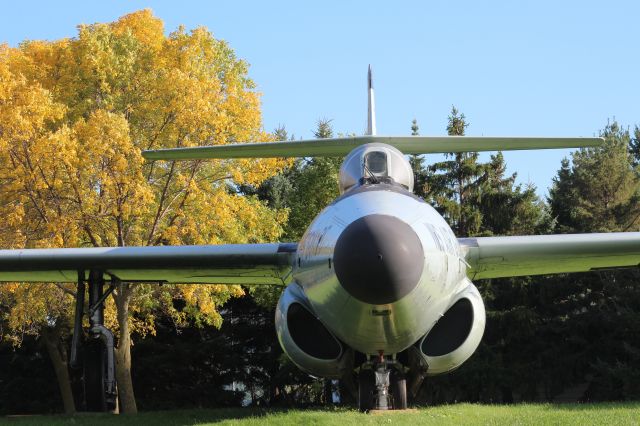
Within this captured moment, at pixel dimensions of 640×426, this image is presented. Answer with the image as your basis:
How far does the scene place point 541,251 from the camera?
11.2m

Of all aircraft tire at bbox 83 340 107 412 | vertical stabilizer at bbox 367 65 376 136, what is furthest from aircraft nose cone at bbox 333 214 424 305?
vertical stabilizer at bbox 367 65 376 136

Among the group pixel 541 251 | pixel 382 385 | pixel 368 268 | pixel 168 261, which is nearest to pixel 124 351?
pixel 168 261

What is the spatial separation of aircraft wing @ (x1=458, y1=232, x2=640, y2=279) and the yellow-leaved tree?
418 inches

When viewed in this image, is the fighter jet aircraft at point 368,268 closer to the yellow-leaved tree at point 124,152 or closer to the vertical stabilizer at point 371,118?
the vertical stabilizer at point 371,118

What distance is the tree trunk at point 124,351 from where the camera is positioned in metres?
21.5

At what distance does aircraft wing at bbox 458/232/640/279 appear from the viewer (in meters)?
10.8

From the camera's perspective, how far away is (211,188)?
73.7ft

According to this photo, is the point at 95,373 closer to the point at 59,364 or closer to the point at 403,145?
the point at 403,145

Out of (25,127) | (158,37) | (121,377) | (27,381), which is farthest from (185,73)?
(27,381)

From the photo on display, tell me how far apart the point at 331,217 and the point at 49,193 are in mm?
14627

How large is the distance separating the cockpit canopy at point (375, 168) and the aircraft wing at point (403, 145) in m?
2.08

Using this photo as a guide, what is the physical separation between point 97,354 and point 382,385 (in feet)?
19.3

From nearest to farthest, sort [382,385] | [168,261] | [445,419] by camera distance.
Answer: [382,385], [168,261], [445,419]

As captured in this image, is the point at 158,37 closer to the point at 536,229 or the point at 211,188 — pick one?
the point at 211,188
